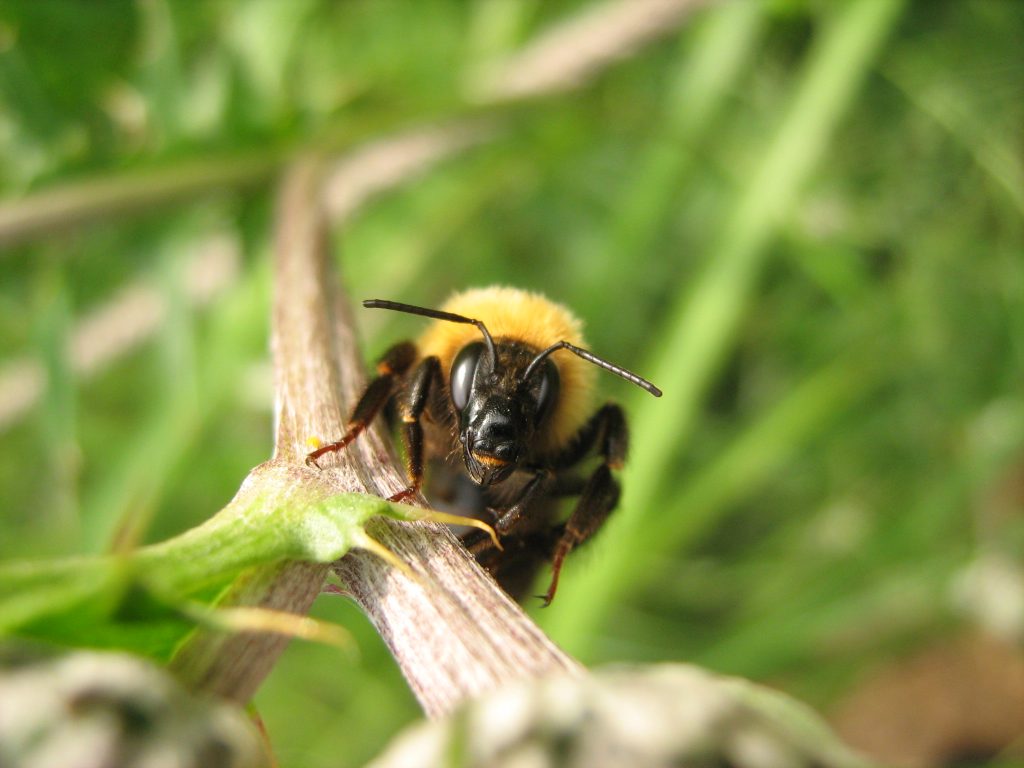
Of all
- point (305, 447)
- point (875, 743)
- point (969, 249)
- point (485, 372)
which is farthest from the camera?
point (875, 743)

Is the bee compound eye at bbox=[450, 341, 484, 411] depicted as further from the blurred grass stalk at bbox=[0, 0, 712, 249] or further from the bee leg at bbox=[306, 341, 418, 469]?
the blurred grass stalk at bbox=[0, 0, 712, 249]

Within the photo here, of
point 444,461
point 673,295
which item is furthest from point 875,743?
point 444,461

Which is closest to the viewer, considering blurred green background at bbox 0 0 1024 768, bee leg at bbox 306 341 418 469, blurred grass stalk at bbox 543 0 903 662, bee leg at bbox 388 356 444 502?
bee leg at bbox 306 341 418 469

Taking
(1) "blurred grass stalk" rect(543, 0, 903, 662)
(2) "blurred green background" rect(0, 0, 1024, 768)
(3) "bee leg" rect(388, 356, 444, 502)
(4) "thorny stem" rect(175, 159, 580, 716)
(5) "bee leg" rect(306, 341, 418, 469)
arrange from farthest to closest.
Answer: (1) "blurred grass stalk" rect(543, 0, 903, 662)
(2) "blurred green background" rect(0, 0, 1024, 768)
(3) "bee leg" rect(388, 356, 444, 502)
(5) "bee leg" rect(306, 341, 418, 469)
(4) "thorny stem" rect(175, 159, 580, 716)

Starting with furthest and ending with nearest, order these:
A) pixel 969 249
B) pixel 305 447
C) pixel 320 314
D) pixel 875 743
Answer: pixel 875 743 < pixel 969 249 < pixel 320 314 < pixel 305 447

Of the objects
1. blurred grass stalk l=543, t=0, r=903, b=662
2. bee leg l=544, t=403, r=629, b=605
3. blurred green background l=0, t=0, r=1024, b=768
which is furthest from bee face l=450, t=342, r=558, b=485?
blurred grass stalk l=543, t=0, r=903, b=662

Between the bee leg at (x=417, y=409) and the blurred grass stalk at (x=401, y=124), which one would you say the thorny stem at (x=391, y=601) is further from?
the blurred grass stalk at (x=401, y=124)

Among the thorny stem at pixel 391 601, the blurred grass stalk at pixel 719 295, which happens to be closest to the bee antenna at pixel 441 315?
the thorny stem at pixel 391 601

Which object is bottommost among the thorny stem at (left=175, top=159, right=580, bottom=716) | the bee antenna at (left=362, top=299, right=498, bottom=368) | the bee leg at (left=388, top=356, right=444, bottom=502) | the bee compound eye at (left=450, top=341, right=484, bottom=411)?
the thorny stem at (left=175, top=159, right=580, bottom=716)

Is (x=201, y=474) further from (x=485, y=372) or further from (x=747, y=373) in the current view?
(x=485, y=372)
